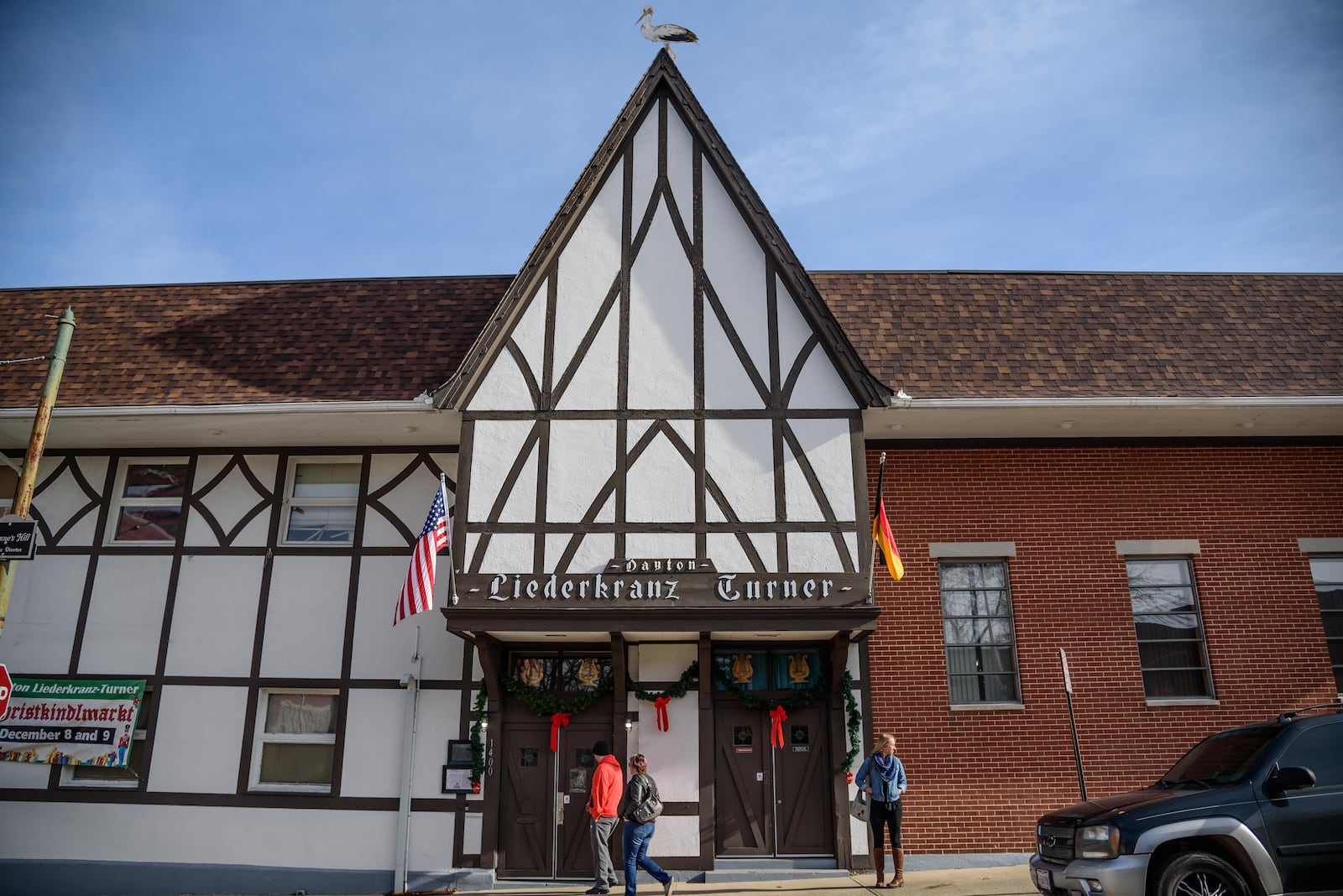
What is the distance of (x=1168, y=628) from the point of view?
1330cm

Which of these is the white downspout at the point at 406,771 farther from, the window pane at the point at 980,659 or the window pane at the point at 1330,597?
the window pane at the point at 1330,597

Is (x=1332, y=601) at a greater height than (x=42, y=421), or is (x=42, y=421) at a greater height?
(x=42, y=421)

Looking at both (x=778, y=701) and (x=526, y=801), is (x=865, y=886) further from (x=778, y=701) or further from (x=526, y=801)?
(x=526, y=801)

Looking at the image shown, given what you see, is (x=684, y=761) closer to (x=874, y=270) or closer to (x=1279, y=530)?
(x=874, y=270)

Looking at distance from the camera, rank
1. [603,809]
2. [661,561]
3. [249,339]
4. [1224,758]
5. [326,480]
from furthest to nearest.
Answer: [249,339], [326,480], [661,561], [603,809], [1224,758]

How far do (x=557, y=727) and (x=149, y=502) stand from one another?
7.43m

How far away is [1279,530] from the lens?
1355cm

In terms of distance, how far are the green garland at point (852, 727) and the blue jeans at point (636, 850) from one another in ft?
10.9

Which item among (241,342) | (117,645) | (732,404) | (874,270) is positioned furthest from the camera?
(874,270)

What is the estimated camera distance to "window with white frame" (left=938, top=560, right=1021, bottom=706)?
513 inches

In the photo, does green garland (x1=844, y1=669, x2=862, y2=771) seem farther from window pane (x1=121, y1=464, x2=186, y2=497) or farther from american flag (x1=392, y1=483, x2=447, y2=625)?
window pane (x1=121, y1=464, x2=186, y2=497)

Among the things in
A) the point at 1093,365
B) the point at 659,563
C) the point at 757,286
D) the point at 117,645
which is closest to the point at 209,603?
the point at 117,645

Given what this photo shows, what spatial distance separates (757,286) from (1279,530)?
879 centimetres

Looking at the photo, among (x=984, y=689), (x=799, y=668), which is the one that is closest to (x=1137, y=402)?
(x=984, y=689)
